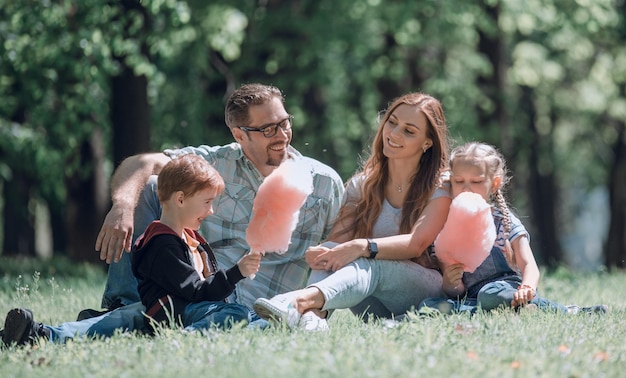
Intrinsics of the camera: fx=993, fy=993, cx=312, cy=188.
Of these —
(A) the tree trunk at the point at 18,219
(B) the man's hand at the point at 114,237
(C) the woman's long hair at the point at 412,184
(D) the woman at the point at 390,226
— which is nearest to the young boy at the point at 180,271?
(B) the man's hand at the point at 114,237

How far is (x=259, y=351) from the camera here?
404 centimetres

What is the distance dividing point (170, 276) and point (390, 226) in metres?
1.51

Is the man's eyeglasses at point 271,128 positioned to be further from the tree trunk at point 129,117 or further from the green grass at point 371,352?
the tree trunk at point 129,117

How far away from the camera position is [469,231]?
209 inches

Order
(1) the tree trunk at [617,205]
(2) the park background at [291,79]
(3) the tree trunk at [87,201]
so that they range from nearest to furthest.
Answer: (2) the park background at [291,79] < (3) the tree trunk at [87,201] < (1) the tree trunk at [617,205]

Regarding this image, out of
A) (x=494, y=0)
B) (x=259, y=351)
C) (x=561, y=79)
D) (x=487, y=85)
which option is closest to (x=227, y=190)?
(x=259, y=351)

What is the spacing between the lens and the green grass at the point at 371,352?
145 inches

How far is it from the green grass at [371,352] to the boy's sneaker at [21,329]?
0.29 ft

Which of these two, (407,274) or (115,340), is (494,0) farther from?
(115,340)

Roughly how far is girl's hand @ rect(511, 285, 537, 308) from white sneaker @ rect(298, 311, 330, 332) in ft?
3.34

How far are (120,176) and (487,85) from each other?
11930 mm

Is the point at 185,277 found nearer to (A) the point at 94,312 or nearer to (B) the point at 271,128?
(A) the point at 94,312

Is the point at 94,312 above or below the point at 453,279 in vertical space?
below

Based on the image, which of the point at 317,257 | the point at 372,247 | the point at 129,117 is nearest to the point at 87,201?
the point at 129,117
